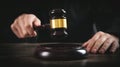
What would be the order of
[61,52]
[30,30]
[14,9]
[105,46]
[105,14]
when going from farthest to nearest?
[105,14]
[14,9]
[30,30]
[105,46]
[61,52]

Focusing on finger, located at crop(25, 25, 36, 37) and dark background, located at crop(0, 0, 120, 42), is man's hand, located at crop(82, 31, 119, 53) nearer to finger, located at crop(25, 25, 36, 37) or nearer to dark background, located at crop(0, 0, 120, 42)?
finger, located at crop(25, 25, 36, 37)

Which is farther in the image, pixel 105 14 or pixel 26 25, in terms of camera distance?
pixel 105 14

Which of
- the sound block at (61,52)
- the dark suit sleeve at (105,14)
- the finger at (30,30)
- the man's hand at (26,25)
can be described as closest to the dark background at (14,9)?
the dark suit sleeve at (105,14)

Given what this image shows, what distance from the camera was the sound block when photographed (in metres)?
1.05

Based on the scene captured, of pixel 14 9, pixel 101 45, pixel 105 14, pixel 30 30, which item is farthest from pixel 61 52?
pixel 105 14

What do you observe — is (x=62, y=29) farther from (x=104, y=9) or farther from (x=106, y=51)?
(x=104, y=9)

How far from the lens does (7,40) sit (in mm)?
2863

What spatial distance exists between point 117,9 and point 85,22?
33cm

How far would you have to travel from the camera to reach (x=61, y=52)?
105 centimetres

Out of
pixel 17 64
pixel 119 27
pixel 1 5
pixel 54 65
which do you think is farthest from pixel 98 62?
pixel 1 5

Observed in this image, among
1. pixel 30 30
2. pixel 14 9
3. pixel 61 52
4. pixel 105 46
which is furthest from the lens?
pixel 14 9

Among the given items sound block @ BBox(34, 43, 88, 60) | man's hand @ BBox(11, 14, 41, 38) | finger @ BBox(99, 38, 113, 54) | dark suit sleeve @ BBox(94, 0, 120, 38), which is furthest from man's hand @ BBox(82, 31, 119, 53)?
dark suit sleeve @ BBox(94, 0, 120, 38)

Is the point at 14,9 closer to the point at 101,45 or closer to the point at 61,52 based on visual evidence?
the point at 101,45

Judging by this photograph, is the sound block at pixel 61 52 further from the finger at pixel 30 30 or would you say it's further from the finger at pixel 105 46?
the finger at pixel 30 30
